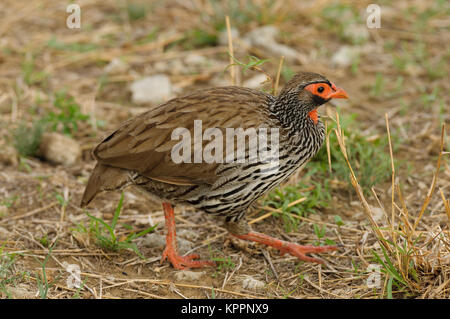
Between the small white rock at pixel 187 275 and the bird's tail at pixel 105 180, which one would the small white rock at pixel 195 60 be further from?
the small white rock at pixel 187 275

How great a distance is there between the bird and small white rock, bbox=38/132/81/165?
4.24 ft

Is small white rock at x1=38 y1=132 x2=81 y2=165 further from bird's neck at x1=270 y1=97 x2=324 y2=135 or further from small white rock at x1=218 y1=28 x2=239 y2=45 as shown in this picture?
small white rock at x1=218 y1=28 x2=239 y2=45

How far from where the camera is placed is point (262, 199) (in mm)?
5199

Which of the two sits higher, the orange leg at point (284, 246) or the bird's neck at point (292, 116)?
the bird's neck at point (292, 116)

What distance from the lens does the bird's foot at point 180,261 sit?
179 inches

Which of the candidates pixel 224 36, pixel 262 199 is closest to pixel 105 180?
pixel 262 199

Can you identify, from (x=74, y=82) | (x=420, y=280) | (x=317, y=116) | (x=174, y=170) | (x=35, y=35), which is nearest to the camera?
(x=420, y=280)

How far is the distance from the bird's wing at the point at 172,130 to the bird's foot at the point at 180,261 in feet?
1.98

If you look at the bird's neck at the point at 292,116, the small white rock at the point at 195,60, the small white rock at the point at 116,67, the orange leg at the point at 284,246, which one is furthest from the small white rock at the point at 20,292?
the small white rock at the point at 195,60

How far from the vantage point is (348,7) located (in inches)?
324

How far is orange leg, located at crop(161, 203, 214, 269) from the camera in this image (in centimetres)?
456
